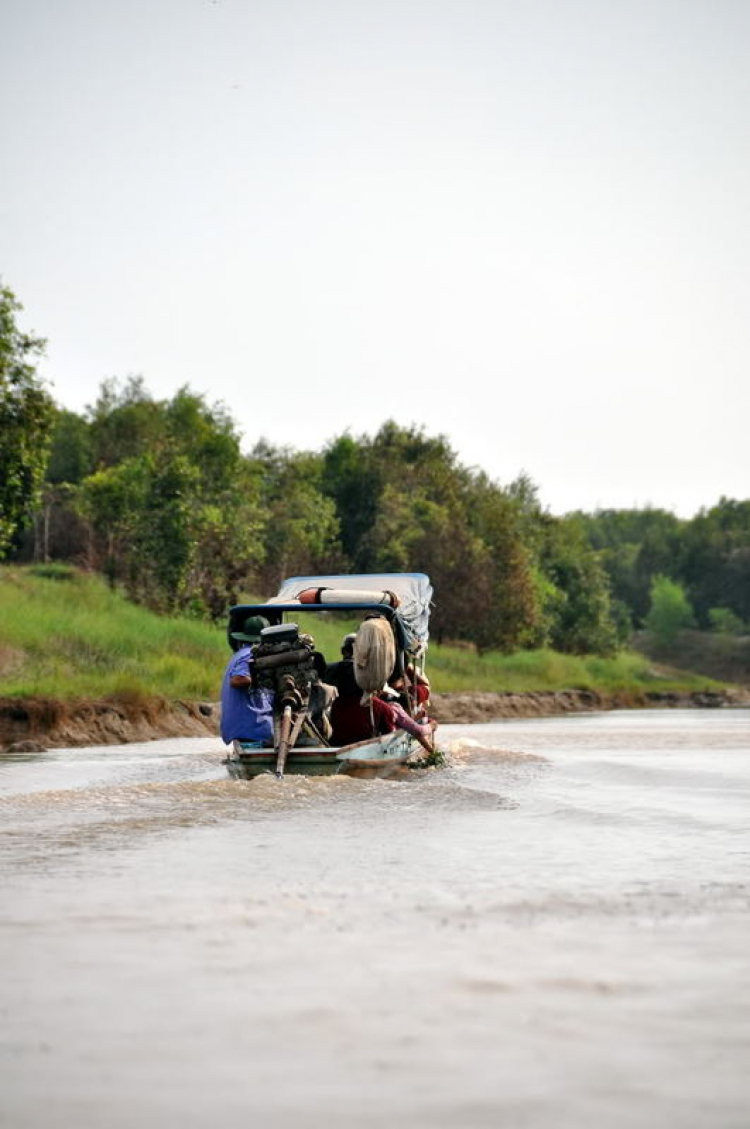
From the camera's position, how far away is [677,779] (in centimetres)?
1747

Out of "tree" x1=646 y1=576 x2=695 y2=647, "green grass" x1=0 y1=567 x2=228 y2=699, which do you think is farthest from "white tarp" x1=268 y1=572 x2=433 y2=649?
"tree" x1=646 y1=576 x2=695 y2=647

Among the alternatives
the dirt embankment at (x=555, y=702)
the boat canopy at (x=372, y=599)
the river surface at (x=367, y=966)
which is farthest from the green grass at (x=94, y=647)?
the river surface at (x=367, y=966)

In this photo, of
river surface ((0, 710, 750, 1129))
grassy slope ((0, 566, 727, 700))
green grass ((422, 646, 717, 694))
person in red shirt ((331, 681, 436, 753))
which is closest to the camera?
river surface ((0, 710, 750, 1129))

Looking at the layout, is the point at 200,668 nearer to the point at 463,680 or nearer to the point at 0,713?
the point at 0,713

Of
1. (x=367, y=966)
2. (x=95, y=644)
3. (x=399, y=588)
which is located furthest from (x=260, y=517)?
(x=367, y=966)

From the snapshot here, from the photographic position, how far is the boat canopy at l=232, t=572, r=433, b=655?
16891 mm

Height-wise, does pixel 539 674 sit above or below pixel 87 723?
above

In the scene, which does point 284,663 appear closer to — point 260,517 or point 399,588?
point 399,588

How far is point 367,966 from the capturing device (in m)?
6.45

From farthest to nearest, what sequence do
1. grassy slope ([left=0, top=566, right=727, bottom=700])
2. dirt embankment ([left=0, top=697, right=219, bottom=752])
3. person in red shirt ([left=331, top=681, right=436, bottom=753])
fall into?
grassy slope ([left=0, top=566, right=727, bottom=700]), dirt embankment ([left=0, top=697, right=219, bottom=752]), person in red shirt ([left=331, top=681, right=436, bottom=753])

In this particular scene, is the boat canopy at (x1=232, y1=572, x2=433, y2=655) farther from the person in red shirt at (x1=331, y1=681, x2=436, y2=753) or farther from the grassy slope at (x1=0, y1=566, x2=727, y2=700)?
the grassy slope at (x1=0, y1=566, x2=727, y2=700)

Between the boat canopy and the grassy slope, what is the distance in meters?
8.36

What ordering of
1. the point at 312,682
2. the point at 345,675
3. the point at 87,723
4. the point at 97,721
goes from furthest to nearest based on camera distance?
the point at 97,721 → the point at 87,723 → the point at 345,675 → the point at 312,682

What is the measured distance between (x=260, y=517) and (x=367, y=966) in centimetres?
4813
